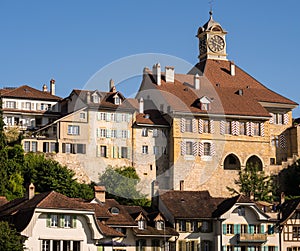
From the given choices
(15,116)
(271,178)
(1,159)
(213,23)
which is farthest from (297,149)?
(1,159)

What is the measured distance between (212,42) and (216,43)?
0.57 metres

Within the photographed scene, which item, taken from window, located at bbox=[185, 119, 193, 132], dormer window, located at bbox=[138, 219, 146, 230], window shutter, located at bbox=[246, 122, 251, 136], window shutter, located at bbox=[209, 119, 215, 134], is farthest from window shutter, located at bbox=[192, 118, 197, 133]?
dormer window, located at bbox=[138, 219, 146, 230]

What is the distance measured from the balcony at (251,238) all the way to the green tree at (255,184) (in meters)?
17.5

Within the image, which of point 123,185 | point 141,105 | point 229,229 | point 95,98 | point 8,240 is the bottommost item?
point 8,240

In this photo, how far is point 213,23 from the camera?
412 ft

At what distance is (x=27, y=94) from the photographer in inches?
4262

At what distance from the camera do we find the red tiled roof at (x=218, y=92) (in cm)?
10481

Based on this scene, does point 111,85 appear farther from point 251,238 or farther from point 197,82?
point 251,238

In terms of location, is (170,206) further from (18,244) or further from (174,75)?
(174,75)

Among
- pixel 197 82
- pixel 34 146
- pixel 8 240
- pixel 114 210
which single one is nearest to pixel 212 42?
pixel 197 82

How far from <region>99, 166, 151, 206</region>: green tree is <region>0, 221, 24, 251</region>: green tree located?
27390mm

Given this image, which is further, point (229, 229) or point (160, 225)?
point (229, 229)

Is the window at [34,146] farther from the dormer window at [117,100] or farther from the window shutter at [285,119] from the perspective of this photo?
the window shutter at [285,119]

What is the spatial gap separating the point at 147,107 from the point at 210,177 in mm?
10796
